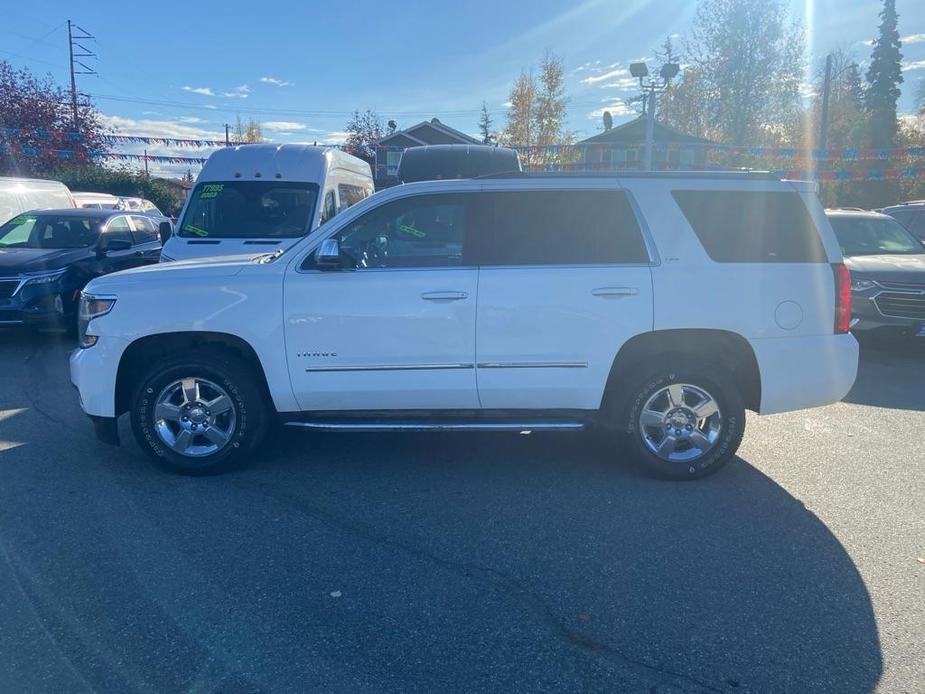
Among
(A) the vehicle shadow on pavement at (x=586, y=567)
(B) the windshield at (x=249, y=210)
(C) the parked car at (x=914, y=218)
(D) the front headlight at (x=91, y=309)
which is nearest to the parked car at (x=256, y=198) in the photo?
(B) the windshield at (x=249, y=210)

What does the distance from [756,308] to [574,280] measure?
47.8 inches

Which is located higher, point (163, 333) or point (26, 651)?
point (163, 333)

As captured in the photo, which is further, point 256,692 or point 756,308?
point 756,308

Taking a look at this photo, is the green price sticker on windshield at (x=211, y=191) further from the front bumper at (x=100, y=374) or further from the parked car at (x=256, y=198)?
the front bumper at (x=100, y=374)

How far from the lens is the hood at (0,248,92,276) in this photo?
29.7ft

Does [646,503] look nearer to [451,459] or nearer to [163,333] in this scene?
[451,459]

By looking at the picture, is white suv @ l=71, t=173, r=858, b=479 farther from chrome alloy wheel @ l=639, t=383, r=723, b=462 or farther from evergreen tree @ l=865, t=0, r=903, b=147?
evergreen tree @ l=865, t=0, r=903, b=147

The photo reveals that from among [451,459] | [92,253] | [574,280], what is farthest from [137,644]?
[92,253]

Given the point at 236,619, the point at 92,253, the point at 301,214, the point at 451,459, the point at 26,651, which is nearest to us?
the point at 26,651

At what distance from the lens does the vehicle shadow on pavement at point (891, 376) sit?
6.95 m

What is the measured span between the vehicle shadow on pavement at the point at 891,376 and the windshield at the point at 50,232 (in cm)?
1017

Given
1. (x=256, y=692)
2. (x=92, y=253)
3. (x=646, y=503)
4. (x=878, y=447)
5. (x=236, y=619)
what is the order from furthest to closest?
(x=92, y=253)
(x=878, y=447)
(x=646, y=503)
(x=236, y=619)
(x=256, y=692)

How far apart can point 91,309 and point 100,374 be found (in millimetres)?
446

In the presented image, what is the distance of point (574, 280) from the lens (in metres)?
4.59
